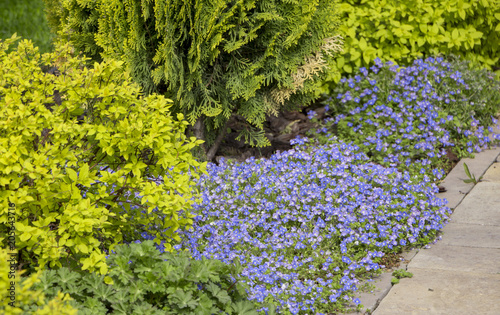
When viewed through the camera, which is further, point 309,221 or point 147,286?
point 309,221

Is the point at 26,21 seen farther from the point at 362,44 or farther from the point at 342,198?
the point at 342,198

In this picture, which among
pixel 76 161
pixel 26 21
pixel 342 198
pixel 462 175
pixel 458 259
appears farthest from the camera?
pixel 26 21

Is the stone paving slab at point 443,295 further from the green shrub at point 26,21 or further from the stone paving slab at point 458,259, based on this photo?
the green shrub at point 26,21

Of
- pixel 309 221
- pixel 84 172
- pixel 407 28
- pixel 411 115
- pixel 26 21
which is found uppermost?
pixel 407 28

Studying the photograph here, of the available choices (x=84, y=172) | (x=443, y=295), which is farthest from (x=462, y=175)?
(x=84, y=172)

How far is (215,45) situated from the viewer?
4254 millimetres

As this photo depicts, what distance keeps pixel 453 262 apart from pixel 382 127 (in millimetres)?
2060

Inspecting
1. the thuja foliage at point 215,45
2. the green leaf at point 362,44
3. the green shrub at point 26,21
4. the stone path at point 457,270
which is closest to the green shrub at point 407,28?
the green leaf at point 362,44

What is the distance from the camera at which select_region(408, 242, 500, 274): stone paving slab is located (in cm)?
343

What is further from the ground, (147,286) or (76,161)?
(76,161)

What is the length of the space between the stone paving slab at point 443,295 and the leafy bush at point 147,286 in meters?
1.00

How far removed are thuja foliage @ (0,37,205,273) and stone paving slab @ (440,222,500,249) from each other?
207 centimetres

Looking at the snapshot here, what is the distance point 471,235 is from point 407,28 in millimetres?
3115

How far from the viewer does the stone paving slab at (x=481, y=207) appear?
413cm
